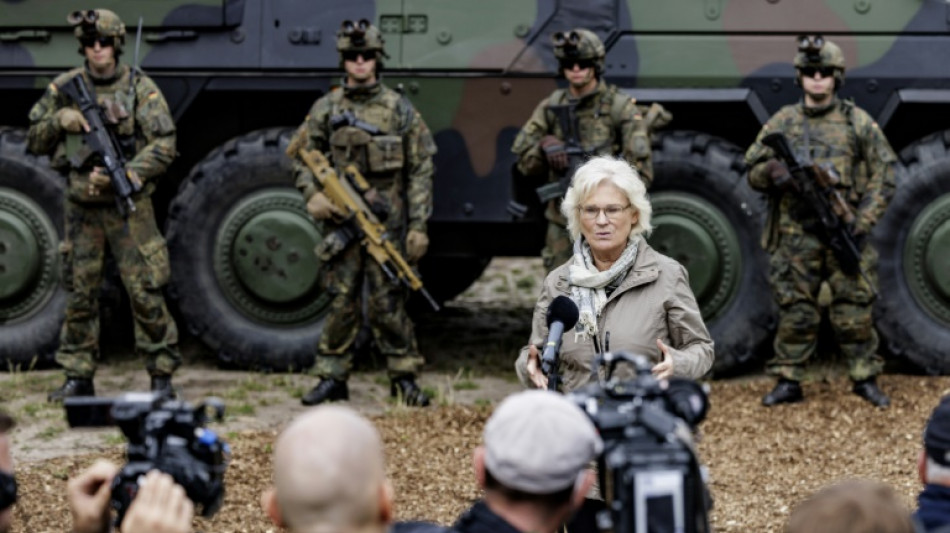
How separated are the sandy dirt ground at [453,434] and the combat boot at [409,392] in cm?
9

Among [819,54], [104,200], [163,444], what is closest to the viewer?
[163,444]

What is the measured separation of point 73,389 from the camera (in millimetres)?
9062

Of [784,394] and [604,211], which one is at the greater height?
[604,211]

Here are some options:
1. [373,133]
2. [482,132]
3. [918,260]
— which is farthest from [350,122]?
[918,260]

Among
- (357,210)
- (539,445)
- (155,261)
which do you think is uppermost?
(357,210)

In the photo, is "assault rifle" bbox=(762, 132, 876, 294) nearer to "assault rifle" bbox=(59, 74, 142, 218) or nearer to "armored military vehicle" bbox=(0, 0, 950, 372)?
"armored military vehicle" bbox=(0, 0, 950, 372)

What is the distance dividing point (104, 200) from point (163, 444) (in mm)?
5715

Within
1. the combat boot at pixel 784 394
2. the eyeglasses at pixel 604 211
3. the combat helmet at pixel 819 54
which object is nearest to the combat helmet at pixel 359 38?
the combat helmet at pixel 819 54

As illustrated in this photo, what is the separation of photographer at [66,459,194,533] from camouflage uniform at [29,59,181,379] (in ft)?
18.2

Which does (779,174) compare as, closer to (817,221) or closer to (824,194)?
(824,194)

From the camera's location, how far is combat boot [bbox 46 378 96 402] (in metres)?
9.06

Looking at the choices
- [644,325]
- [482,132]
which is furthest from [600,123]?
[644,325]

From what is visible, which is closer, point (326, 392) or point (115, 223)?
point (115, 223)

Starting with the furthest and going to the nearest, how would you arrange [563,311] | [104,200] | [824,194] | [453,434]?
[104,200] → [824,194] → [453,434] → [563,311]
